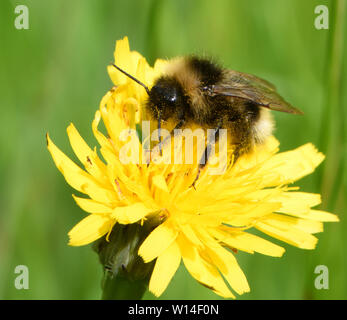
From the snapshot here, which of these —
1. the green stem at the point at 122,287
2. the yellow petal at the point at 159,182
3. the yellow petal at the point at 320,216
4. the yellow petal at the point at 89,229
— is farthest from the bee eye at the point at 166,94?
the yellow petal at the point at 320,216

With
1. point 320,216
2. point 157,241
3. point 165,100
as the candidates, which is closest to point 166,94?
point 165,100

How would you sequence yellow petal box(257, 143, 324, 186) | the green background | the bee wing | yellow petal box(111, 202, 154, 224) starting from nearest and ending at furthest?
1. yellow petal box(111, 202, 154, 224)
2. the bee wing
3. yellow petal box(257, 143, 324, 186)
4. the green background

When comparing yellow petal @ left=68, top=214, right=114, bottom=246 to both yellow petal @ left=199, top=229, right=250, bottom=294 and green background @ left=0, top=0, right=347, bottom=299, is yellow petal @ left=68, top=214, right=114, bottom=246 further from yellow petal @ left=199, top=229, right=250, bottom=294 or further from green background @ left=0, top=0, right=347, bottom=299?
green background @ left=0, top=0, right=347, bottom=299

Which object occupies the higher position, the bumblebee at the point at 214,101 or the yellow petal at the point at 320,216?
the bumblebee at the point at 214,101

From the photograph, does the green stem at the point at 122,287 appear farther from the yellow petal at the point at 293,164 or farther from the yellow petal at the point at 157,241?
the yellow petal at the point at 293,164

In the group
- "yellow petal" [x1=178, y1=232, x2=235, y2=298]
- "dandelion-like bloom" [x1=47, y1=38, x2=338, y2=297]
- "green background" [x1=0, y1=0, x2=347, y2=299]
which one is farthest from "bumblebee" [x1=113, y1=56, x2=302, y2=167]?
"yellow petal" [x1=178, y1=232, x2=235, y2=298]

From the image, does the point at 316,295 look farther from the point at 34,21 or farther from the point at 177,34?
the point at 34,21

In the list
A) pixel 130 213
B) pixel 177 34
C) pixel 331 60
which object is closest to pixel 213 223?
pixel 130 213
